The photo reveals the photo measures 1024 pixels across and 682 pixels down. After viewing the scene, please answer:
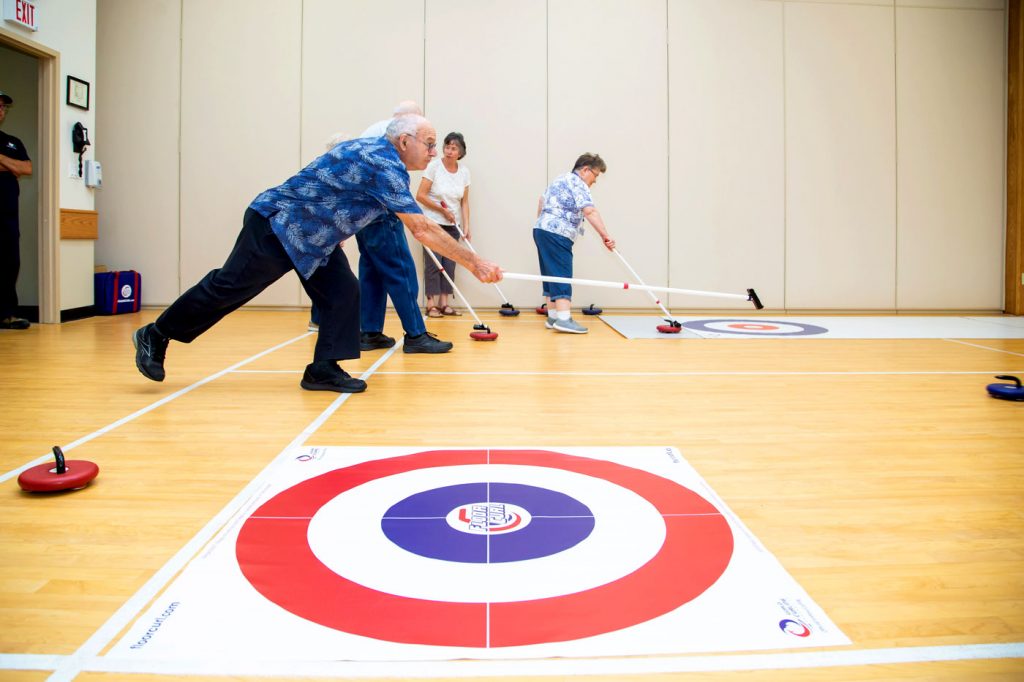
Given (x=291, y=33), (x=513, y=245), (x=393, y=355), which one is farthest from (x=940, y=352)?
(x=291, y=33)

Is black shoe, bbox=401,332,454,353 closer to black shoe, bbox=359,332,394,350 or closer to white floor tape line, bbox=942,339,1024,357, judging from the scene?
black shoe, bbox=359,332,394,350

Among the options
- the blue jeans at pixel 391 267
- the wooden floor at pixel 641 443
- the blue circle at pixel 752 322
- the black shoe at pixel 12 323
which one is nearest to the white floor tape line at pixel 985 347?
the wooden floor at pixel 641 443

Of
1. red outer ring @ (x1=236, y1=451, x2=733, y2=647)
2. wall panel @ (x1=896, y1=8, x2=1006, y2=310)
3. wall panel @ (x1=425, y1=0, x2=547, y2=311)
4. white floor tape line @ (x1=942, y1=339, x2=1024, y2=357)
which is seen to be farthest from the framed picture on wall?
wall panel @ (x1=896, y1=8, x2=1006, y2=310)

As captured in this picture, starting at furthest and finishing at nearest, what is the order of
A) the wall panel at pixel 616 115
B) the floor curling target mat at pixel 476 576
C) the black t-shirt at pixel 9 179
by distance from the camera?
the wall panel at pixel 616 115, the black t-shirt at pixel 9 179, the floor curling target mat at pixel 476 576

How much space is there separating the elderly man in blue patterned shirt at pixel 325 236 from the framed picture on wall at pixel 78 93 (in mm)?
4248

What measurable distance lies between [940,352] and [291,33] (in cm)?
687

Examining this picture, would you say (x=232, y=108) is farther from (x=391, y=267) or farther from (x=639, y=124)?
(x=391, y=267)

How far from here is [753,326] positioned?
7531 millimetres

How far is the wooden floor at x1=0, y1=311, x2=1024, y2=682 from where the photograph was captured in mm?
1711

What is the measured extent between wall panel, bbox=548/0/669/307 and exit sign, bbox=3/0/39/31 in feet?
15.5

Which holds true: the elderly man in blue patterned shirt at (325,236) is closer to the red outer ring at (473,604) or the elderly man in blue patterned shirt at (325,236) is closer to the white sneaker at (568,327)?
the red outer ring at (473,604)

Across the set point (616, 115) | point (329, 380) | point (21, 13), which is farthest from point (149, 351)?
point (616, 115)

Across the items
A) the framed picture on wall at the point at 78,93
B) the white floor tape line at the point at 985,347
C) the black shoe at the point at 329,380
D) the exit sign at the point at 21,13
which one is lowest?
the black shoe at the point at 329,380

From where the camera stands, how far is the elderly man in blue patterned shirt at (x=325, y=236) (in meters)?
3.74
